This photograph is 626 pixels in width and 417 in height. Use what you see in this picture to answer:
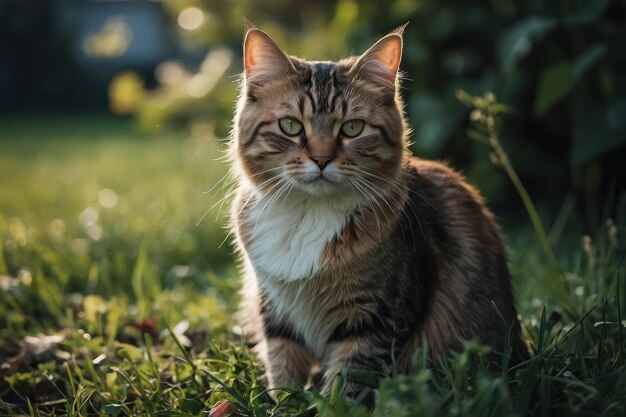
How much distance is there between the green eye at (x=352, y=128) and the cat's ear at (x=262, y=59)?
9.8 inches

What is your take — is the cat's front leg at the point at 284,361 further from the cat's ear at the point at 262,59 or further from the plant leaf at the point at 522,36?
the plant leaf at the point at 522,36

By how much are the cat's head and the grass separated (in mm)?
576

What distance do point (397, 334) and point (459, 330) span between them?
25cm

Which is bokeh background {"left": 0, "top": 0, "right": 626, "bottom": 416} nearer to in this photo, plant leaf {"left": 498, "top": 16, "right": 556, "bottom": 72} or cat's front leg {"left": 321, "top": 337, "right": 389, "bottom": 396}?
plant leaf {"left": 498, "top": 16, "right": 556, "bottom": 72}

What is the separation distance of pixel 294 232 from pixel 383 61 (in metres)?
0.60

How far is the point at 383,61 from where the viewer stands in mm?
2201

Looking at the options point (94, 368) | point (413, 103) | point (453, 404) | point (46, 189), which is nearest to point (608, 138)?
point (413, 103)

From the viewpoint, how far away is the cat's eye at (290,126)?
212 centimetres

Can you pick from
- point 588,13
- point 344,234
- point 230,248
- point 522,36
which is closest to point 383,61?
point 344,234

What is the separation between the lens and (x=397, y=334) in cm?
206

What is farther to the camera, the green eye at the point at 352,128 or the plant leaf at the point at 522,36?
the plant leaf at the point at 522,36

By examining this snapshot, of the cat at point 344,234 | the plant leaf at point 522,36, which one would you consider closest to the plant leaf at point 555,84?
the plant leaf at point 522,36

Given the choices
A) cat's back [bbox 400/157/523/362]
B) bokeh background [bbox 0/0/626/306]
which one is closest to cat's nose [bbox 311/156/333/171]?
cat's back [bbox 400/157/523/362]

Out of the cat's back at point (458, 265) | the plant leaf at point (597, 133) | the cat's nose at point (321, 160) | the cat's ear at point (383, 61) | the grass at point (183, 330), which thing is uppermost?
the cat's ear at point (383, 61)
